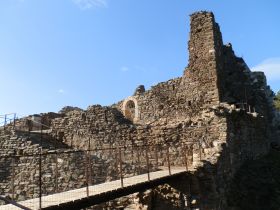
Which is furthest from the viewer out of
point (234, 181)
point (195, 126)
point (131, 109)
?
point (131, 109)

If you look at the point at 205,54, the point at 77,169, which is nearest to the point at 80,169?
the point at 77,169

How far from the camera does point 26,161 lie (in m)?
16.5

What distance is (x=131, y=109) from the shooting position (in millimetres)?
26781

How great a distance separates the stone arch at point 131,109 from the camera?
25.9 meters

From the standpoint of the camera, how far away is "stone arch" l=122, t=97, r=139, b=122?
25.9 metres

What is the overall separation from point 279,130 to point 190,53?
665cm

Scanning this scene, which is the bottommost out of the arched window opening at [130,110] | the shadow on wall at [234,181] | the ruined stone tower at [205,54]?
the shadow on wall at [234,181]

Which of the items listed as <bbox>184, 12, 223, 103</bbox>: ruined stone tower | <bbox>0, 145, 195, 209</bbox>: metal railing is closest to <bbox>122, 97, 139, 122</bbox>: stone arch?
<bbox>184, 12, 223, 103</bbox>: ruined stone tower

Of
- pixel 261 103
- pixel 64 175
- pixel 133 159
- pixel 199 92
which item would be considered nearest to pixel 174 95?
pixel 199 92

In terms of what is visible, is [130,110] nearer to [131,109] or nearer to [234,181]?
[131,109]

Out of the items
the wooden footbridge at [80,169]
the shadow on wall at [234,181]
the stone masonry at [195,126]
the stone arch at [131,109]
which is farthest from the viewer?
the stone arch at [131,109]

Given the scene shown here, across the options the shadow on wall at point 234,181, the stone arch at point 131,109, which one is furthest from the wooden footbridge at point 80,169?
the stone arch at point 131,109

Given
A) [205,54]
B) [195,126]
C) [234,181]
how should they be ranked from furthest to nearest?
[205,54] → [195,126] → [234,181]

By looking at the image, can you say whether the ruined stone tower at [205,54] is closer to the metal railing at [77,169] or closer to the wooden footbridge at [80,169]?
the wooden footbridge at [80,169]
